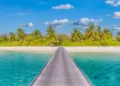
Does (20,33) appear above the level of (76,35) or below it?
above

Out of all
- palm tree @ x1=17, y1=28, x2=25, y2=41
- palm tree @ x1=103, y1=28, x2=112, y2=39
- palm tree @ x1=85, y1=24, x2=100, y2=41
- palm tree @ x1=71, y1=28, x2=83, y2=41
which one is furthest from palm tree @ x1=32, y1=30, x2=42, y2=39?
palm tree @ x1=103, y1=28, x2=112, y2=39

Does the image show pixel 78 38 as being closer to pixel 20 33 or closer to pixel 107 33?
pixel 107 33

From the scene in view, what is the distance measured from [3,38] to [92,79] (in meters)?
96.3

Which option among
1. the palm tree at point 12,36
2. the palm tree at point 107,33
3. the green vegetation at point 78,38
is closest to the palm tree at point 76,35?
the green vegetation at point 78,38

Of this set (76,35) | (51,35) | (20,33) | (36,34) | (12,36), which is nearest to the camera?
(51,35)

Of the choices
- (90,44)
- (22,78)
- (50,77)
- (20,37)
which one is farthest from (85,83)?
(20,37)

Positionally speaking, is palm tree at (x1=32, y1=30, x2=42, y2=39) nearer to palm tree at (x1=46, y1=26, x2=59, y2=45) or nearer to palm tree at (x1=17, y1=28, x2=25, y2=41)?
palm tree at (x1=46, y1=26, x2=59, y2=45)

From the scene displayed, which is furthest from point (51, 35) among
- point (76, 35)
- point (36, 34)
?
point (76, 35)

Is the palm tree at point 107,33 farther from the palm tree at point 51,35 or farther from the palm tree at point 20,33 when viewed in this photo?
the palm tree at point 20,33

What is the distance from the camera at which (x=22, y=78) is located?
24.9m

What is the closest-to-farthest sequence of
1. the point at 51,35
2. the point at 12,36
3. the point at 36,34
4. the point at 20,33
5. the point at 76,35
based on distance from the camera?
the point at 51,35
the point at 36,34
the point at 76,35
the point at 20,33
the point at 12,36

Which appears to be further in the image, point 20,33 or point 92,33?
point 20,33

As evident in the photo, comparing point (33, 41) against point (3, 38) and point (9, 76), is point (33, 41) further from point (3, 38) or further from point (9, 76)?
point (9, 76)

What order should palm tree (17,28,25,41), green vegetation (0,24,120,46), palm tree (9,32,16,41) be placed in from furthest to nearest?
1. palm tree (9,32,16,41)
2. palm tree (17,28,25,41)
3. green vegetation (0,24,120,46)
